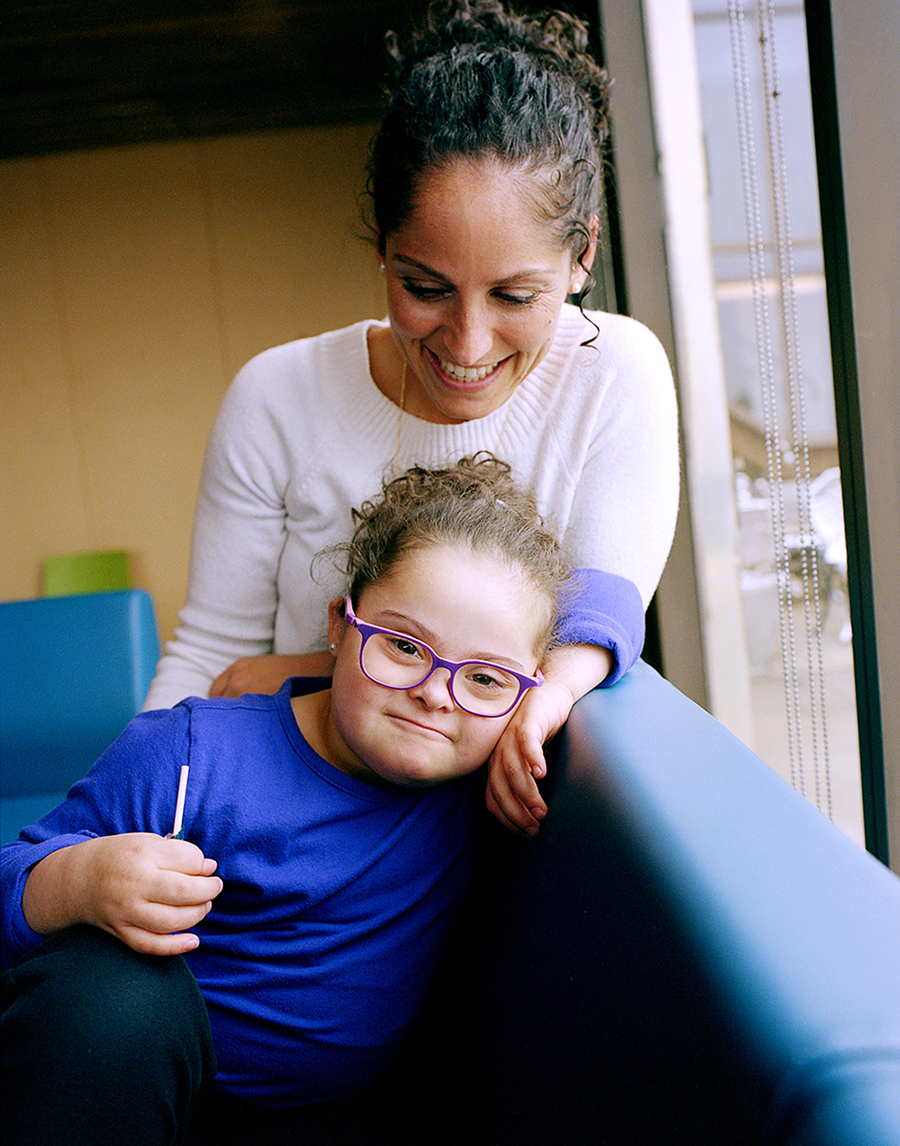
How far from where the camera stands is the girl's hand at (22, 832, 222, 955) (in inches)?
28.8

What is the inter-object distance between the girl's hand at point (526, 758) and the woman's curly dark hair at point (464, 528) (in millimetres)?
99

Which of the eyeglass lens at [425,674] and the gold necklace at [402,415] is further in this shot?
the gold necklace at [402,415]

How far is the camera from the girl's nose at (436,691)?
2.86 ft

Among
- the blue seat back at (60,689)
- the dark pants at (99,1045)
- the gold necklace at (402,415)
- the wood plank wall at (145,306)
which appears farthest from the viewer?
the wood plank wall at (145,306)

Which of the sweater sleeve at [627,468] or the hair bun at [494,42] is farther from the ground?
the hair bun at [494,42]

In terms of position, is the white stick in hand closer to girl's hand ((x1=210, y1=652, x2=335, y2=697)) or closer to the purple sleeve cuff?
girl's hand ((x1=210, y1=652, x2=335, y2=697))

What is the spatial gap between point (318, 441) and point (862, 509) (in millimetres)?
700

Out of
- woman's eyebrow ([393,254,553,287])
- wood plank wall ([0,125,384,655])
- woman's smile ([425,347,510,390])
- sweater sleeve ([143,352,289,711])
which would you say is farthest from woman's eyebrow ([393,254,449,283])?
wood plank wall ([0,125,384,655])

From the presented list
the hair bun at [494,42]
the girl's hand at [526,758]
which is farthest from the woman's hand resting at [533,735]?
the hair bun at [494,42]

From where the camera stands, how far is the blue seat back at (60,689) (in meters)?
2.00

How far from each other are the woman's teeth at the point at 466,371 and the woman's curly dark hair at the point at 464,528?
0.12 meters

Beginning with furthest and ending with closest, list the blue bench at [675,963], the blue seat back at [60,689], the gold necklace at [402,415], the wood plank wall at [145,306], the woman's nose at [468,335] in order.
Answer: the wood plank wall at [145,306]
the blue seat back at [60,689]
the gold necklace at [402,415]
the woman's nose at [468,335]
the blue bench at [675,963]

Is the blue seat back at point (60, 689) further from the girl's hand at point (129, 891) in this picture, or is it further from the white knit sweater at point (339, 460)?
the girl's hand at point (129, 891)

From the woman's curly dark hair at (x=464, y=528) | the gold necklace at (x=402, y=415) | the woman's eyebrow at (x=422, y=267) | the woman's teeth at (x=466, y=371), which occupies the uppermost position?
the woman's eyebrow at (x=422, y=267)
